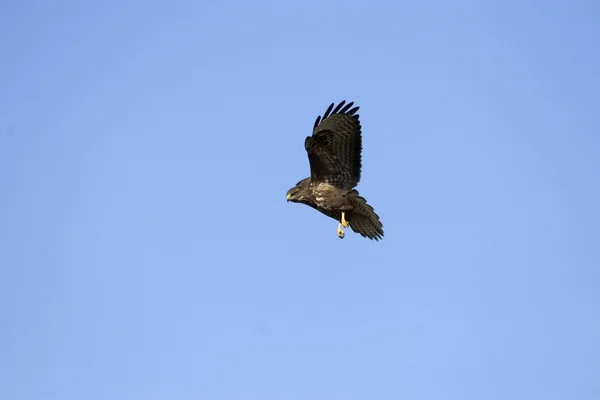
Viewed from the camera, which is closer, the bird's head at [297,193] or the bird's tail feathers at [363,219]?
the bird's tail feathers at [363,219]

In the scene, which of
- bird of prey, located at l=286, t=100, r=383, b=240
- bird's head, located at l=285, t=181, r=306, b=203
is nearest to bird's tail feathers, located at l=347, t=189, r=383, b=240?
bird of prey, located at l=286, t=100, r=383, b=240

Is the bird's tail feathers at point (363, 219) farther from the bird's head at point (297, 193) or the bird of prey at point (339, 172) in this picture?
the bird's head at point (297, 193)

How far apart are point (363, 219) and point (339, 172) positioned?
0.91 metres

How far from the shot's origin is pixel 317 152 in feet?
86.3

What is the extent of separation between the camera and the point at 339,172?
26438mm

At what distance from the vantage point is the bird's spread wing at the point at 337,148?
2609 centimetres

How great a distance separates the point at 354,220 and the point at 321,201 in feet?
2.21

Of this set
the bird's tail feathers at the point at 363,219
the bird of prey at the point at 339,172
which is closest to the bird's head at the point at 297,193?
the bird of prey at the point at 339,172

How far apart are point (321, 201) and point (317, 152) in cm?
85

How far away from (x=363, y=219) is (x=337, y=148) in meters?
1.30

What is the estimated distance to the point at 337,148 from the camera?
26281mm

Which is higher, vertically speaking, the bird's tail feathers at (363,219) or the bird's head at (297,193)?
the bird's head at (297,193)

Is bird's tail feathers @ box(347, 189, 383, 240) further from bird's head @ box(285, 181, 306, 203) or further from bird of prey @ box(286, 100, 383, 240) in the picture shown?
bird's head @ box(285, 181, 306, 203)

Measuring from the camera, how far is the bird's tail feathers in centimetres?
2589
